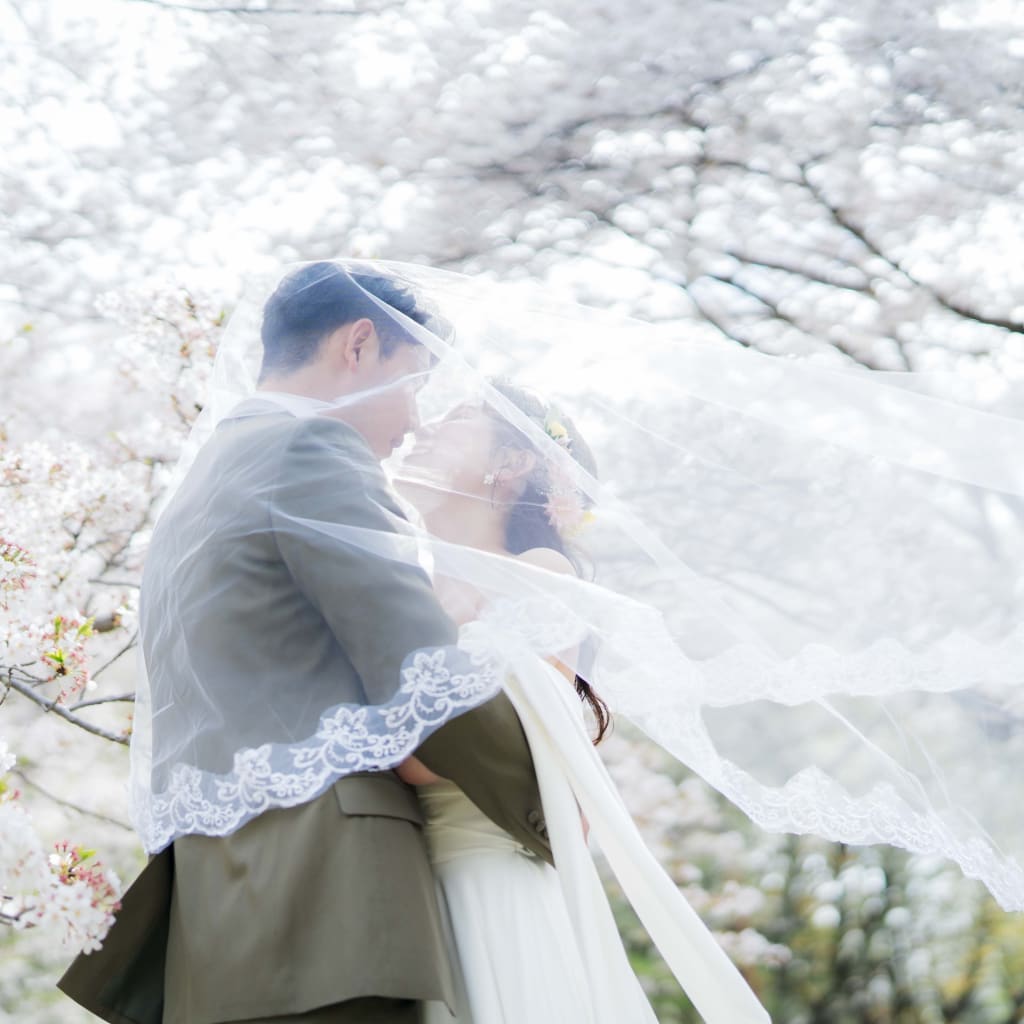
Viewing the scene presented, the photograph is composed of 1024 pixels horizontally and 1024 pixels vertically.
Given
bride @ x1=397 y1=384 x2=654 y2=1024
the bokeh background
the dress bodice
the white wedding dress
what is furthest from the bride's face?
the bokeh background

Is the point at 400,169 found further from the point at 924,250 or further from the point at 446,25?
the point at 924,250

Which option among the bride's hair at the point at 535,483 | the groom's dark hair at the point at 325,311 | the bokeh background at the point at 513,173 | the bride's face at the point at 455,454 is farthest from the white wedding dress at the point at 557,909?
the bokeh background at the point at 513,173

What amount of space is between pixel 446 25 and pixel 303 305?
13.7 feet

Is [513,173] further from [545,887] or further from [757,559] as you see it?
[545,887]

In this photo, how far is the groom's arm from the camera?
126 centimetres

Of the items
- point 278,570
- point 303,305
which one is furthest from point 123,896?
point 303,305

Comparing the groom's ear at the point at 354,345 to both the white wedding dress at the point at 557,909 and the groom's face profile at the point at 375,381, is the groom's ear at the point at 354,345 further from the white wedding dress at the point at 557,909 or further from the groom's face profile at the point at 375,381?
the white wedding dress at the point at 557,909

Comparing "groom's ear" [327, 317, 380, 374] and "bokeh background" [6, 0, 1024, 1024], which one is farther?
"bokeh background" [6, 0, 1024, 1024]

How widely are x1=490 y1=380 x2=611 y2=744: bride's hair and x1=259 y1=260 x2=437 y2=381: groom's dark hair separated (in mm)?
147

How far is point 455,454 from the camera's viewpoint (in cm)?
152

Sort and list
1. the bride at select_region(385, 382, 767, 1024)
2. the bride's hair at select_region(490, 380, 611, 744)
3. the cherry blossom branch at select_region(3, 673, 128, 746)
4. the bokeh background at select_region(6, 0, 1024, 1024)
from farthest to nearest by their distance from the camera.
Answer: the bokeh background at select_region(6, 0, 1024, 1024) < the cherry blossom branch at select_region(3, 673, 128, 746) < the bride's hair at select_region(490, 380, 611, 744) < the bride at select_region(385, 382, 767, 1024)

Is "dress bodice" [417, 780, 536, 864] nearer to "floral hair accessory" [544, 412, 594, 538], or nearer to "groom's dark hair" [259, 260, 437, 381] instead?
"floral hair accessory" [544, 412, 594, 538]

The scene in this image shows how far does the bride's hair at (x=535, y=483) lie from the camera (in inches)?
58.4

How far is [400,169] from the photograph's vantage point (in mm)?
5223
